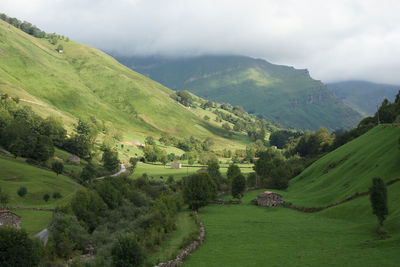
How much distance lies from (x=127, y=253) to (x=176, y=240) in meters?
22.2

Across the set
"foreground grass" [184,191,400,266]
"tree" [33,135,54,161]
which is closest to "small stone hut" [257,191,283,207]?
"foreground grass" [184,191,400,266]

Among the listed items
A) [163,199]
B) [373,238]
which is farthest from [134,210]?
[373,238]

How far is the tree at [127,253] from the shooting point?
39750mm

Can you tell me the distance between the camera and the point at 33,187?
91.2m

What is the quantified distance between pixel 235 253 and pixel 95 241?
25298 millimetres

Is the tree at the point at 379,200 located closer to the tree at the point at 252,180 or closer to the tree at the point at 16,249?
the tree at the point at 16,249

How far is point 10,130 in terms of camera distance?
129375 millimetres

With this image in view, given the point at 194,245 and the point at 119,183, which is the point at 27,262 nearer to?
the point at 194,245

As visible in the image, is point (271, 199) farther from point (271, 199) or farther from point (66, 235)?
point (66, 235)

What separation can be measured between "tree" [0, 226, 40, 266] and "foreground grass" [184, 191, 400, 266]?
20677mm

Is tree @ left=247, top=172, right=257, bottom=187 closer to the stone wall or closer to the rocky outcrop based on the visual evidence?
the stone wall

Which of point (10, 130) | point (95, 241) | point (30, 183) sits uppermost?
point (10, 130)

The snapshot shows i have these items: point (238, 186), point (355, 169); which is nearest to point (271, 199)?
point (238, 186)

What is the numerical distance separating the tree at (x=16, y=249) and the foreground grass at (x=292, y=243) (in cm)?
2068
